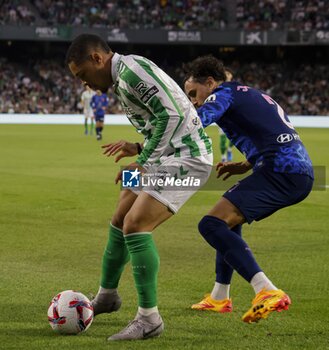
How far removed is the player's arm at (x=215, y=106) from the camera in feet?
19.7

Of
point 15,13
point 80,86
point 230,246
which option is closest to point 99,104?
point 80,86

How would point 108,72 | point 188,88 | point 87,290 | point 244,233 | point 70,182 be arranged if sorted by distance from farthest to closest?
1. point 70,182
2. point 244,233
3. point 87,290
4. point 188,88
5. point 108,72

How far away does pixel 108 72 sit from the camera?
19.4ft

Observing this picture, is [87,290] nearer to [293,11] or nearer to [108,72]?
[108,72]

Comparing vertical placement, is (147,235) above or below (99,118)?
above

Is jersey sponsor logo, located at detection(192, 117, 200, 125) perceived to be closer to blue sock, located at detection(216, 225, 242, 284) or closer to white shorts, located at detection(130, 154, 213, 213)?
white shorts, located at detection(130, 154, 213, 213)

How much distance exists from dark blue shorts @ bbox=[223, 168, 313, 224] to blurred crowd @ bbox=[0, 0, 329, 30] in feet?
164

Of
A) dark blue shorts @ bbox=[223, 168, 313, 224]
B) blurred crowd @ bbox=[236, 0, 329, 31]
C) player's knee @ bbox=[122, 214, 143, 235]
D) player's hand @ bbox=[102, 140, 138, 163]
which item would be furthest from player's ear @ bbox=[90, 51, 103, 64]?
blurred crowd @ bbox=[236, 0, 329, 31]

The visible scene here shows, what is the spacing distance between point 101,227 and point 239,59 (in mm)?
49890

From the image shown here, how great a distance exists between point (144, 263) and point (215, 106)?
122cm

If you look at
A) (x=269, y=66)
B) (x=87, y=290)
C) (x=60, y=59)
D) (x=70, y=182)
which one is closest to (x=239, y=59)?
(x=269, y=66)

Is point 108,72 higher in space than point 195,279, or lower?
higher

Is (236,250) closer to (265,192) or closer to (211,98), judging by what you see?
(265,192)

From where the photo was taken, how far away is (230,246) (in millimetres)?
5992
